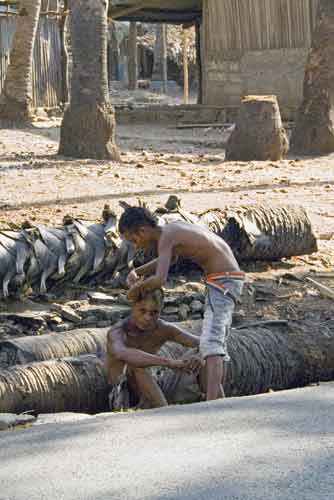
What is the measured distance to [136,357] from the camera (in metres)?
5.46

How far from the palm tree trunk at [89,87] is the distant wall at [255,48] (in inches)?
314

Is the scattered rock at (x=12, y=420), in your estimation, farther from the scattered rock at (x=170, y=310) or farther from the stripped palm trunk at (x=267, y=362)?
the scattered rock at (x=170, y=310)

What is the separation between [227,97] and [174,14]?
123 inches

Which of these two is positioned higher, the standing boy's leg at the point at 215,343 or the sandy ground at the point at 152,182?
the sandy ground at the point at 152,182

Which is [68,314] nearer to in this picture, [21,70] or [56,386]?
[56,386]

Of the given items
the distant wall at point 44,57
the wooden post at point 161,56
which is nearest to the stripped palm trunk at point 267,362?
the distant wall at point 44,57

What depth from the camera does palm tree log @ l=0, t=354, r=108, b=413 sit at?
17.7ft

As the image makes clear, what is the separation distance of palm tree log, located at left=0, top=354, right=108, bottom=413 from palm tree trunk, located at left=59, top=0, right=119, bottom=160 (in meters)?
8.43

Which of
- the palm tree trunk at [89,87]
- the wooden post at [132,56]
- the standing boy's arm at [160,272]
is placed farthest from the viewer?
the wooden post at [132,56]

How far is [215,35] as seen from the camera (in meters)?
22.2

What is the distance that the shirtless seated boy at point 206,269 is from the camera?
17.3ft

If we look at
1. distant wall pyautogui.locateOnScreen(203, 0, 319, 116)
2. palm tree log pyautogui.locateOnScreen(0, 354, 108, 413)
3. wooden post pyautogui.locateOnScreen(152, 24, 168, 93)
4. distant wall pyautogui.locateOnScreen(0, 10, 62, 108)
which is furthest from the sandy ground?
wooden post pyautogui.locateOnScreen(152, 24, 168, 93)

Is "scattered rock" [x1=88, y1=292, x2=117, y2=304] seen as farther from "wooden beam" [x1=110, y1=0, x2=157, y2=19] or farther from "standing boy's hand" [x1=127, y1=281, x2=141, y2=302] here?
"wooden beam" [x1=110, y1=0, x2=157, y2=19]

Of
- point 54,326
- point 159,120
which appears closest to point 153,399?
point 54,326
